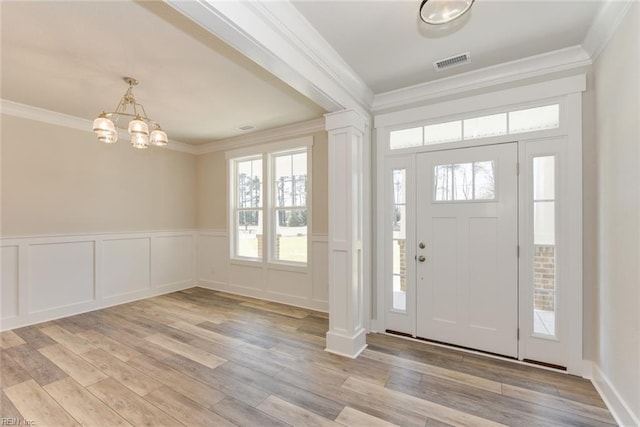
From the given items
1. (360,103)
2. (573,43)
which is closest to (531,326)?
(573,43)

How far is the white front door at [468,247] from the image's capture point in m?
2.66

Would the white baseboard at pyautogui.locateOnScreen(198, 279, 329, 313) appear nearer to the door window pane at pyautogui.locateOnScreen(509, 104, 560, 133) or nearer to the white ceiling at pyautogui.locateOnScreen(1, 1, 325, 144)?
the white ceiling at pyautogui.locateOnScreen(1, 1, 325, 144)

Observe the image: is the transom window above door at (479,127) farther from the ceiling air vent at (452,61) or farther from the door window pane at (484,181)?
the ceiling air vent at (452,61)

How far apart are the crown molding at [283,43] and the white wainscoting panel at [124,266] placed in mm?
3976

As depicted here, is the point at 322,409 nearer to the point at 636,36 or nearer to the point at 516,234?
the point at 516,234

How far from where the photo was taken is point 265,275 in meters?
4.64

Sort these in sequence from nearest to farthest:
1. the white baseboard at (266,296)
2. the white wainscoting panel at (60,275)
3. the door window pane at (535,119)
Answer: the door window pane at (535,119), the white wainscoting panel at (60,275), the white baseboard at (266,296)

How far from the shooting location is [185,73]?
→ 2.71m

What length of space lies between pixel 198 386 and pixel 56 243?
3.19 meters

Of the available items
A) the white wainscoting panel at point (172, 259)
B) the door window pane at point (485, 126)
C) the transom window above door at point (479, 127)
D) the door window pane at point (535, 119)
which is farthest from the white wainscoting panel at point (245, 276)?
the door window pane at point (535, 119)

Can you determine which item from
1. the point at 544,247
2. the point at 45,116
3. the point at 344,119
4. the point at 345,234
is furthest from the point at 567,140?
the point at 45,116

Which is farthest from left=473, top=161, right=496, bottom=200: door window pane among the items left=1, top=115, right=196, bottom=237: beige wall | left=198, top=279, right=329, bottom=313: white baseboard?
left=1, top=115, right=196, bottom=237: beige wall

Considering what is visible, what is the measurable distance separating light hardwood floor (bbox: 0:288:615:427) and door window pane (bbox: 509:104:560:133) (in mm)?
2154

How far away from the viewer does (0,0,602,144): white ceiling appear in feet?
6.32
